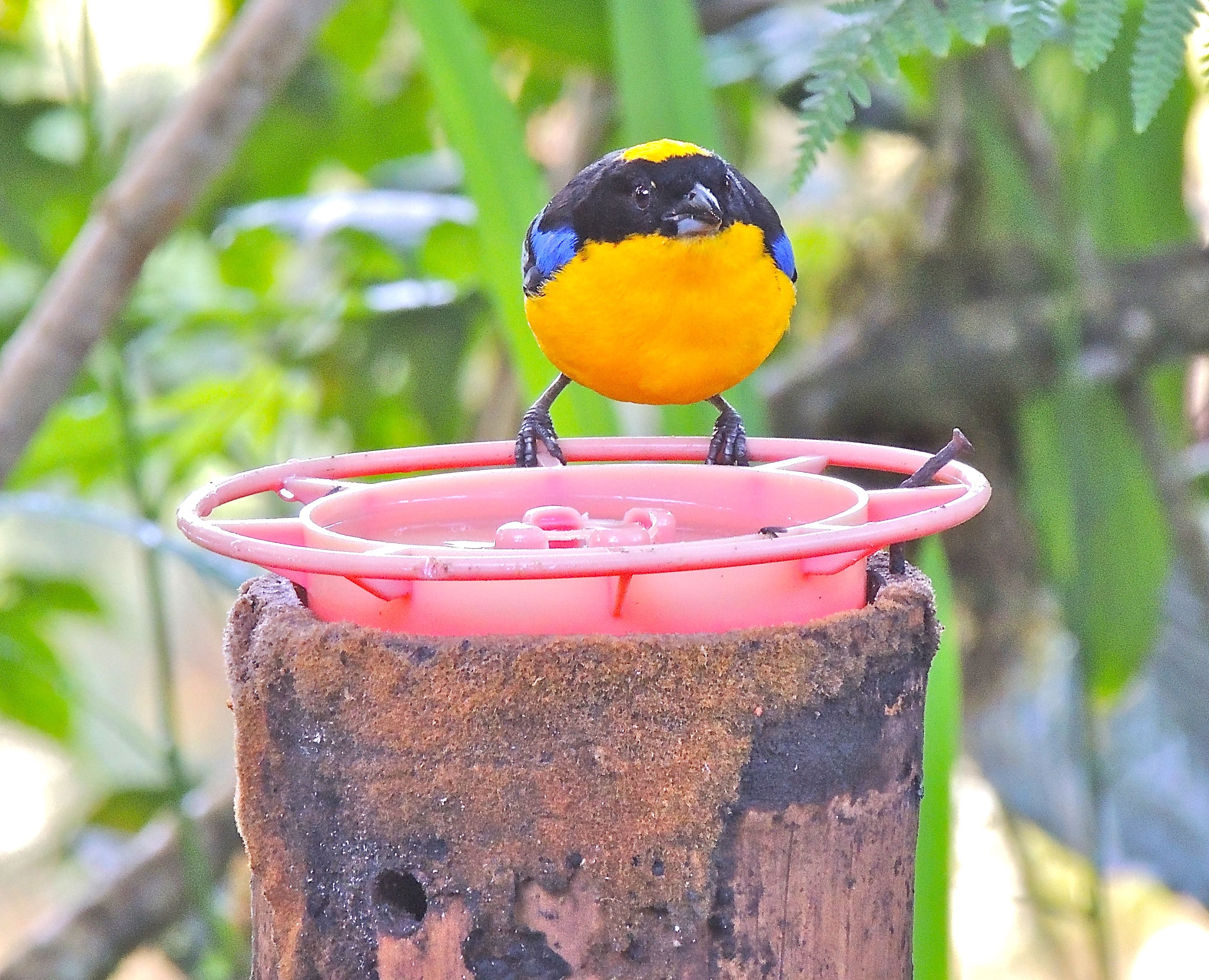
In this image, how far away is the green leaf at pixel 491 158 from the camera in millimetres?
1381

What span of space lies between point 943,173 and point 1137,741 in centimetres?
126

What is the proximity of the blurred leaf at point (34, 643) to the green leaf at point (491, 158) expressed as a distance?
1332 millimetres

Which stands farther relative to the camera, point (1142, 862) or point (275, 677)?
point (1142, 862)

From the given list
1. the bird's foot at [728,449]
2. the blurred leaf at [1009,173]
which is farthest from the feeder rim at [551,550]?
the blurred leaf at [1009,173]

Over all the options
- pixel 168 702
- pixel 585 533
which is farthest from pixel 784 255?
pixel 168 702

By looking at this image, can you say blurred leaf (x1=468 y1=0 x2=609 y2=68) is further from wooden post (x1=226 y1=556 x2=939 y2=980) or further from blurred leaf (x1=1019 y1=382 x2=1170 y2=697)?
wooden post (x1=226 y1=556 x2=939 y2=980)

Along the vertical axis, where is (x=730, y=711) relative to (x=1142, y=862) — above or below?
above

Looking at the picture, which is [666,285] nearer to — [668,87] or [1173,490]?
[668,87]

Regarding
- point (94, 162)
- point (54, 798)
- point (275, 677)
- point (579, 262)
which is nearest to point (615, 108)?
point (94, 162)

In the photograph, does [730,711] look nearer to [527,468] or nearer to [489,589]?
[489,589]

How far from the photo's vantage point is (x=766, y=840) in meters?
0.76

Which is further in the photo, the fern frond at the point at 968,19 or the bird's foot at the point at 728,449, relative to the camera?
the bird's foot at the point at 728,449

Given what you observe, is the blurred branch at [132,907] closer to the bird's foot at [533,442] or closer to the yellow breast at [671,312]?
the bird's foot at [533,442]

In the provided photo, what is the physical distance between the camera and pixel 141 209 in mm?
1628
